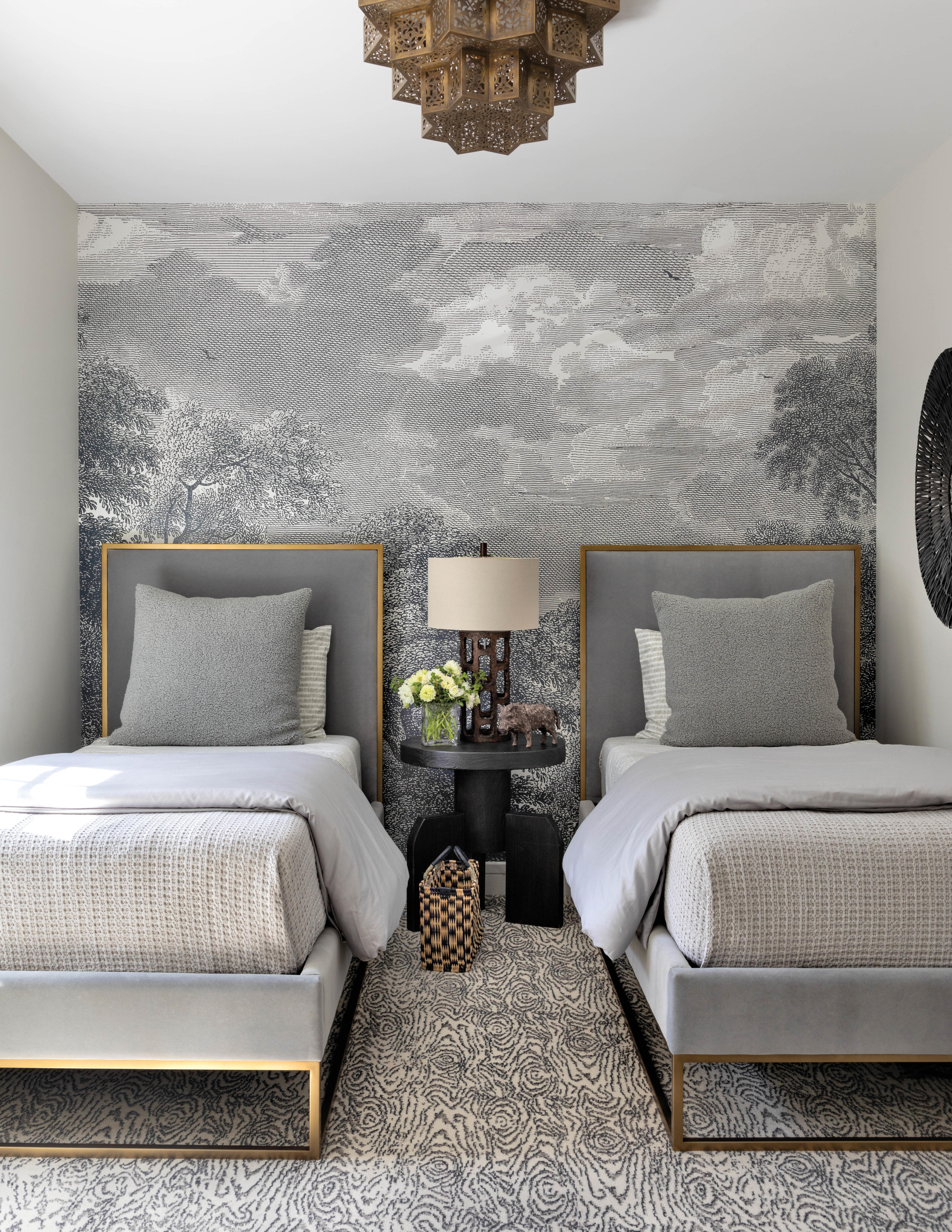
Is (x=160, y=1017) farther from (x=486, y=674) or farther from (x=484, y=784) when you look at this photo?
(x=486, y=674)

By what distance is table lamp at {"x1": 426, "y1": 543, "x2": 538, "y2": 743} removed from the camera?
10.0 feet

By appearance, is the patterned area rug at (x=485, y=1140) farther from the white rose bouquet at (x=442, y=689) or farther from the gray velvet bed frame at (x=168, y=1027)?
the white rose bouquet at (x=442, y=689)

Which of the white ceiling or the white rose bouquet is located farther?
the white rose bouquet

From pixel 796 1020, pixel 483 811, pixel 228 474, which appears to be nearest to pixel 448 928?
pixel 483 811

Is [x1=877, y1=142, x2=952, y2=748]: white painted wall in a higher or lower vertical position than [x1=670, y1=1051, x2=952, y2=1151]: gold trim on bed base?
higher

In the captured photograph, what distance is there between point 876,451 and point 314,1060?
10.3 ft

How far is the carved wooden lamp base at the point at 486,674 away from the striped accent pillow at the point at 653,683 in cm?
54

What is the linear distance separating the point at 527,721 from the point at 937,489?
1701 mm

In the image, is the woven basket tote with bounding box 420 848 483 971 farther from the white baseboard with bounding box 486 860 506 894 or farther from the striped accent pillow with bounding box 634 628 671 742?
the striped accent pillow with bounding box 634 628 671 742

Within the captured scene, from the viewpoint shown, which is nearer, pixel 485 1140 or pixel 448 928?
pixel 485 1140

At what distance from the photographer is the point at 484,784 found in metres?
3.14

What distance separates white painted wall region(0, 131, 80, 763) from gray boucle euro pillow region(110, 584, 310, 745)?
0.38m

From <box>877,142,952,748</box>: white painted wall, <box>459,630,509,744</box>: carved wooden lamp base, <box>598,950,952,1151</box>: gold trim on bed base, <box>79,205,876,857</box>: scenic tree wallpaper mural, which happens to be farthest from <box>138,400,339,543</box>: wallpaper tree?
<box>598,950,952,1151</box>: gold trim on bed base

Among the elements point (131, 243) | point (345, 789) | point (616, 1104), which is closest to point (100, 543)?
point (131, 243)
